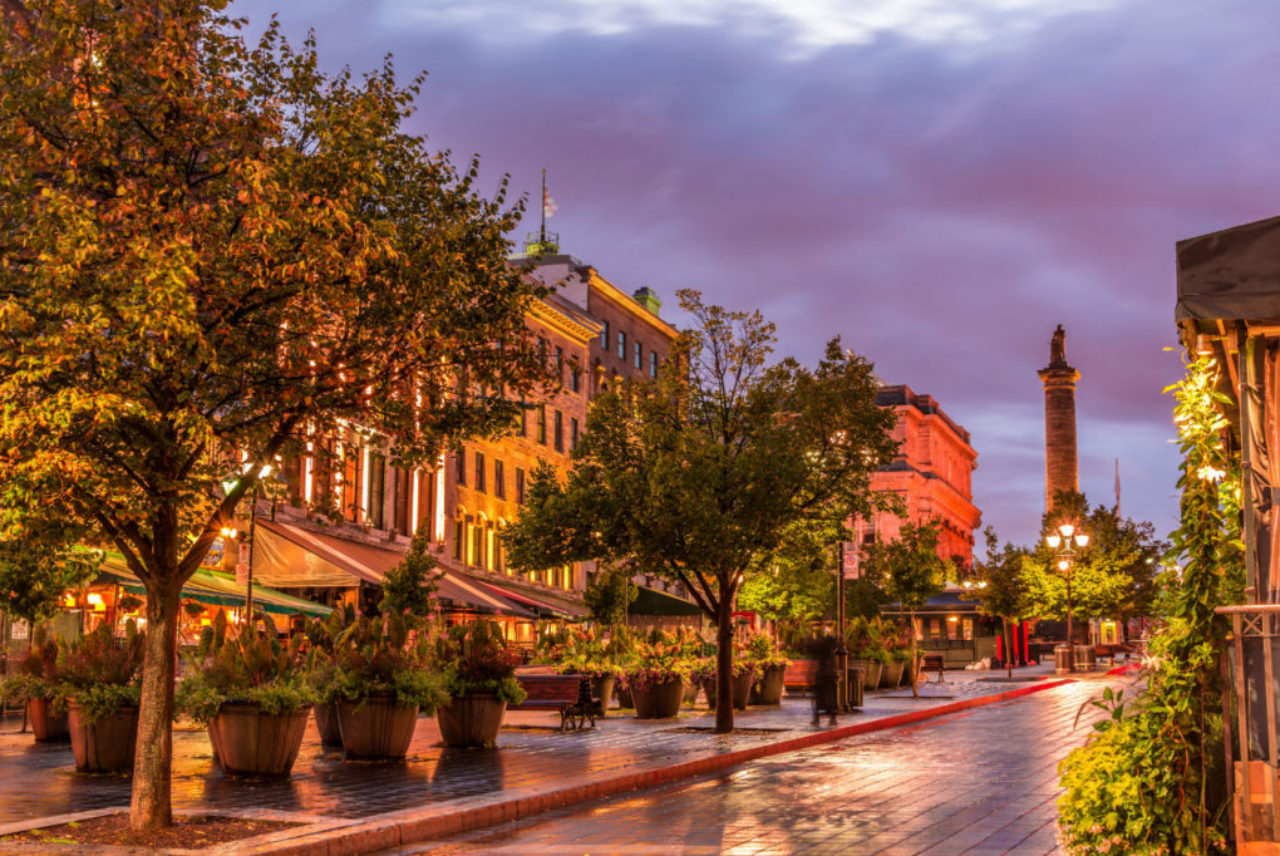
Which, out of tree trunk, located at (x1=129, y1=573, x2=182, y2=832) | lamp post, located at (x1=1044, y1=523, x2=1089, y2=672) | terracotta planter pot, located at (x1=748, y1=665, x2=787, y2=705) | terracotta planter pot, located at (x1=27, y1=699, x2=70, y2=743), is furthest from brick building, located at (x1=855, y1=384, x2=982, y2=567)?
tree trunk, located at (x1=129, y1=573, x2=182, y2=832)

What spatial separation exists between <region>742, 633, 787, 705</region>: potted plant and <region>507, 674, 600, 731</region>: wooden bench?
807 centimetres

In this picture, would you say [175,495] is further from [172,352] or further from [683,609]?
[683,609]

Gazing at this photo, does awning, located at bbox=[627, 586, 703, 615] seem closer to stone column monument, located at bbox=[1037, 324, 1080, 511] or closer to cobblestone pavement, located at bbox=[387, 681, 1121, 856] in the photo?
cobblestone pavement, located at bbox=[387, 681, 1121, 856]

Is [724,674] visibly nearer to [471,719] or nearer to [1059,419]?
[471,719]

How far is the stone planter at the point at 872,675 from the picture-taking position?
3828 cm

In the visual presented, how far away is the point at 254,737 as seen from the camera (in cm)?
1507

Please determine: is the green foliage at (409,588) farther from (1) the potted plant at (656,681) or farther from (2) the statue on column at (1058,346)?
(2) the statue on column at (1058,346)

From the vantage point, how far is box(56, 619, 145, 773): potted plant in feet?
50.6

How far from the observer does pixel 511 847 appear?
11.3 m

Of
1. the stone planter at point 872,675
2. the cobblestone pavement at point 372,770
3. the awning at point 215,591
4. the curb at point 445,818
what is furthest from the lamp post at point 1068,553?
the curb at point 445,818

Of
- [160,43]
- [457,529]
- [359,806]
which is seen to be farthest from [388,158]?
[457,529]

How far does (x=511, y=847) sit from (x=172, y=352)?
4776mm

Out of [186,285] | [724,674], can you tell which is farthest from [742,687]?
[186,285]

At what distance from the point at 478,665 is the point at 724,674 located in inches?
201
